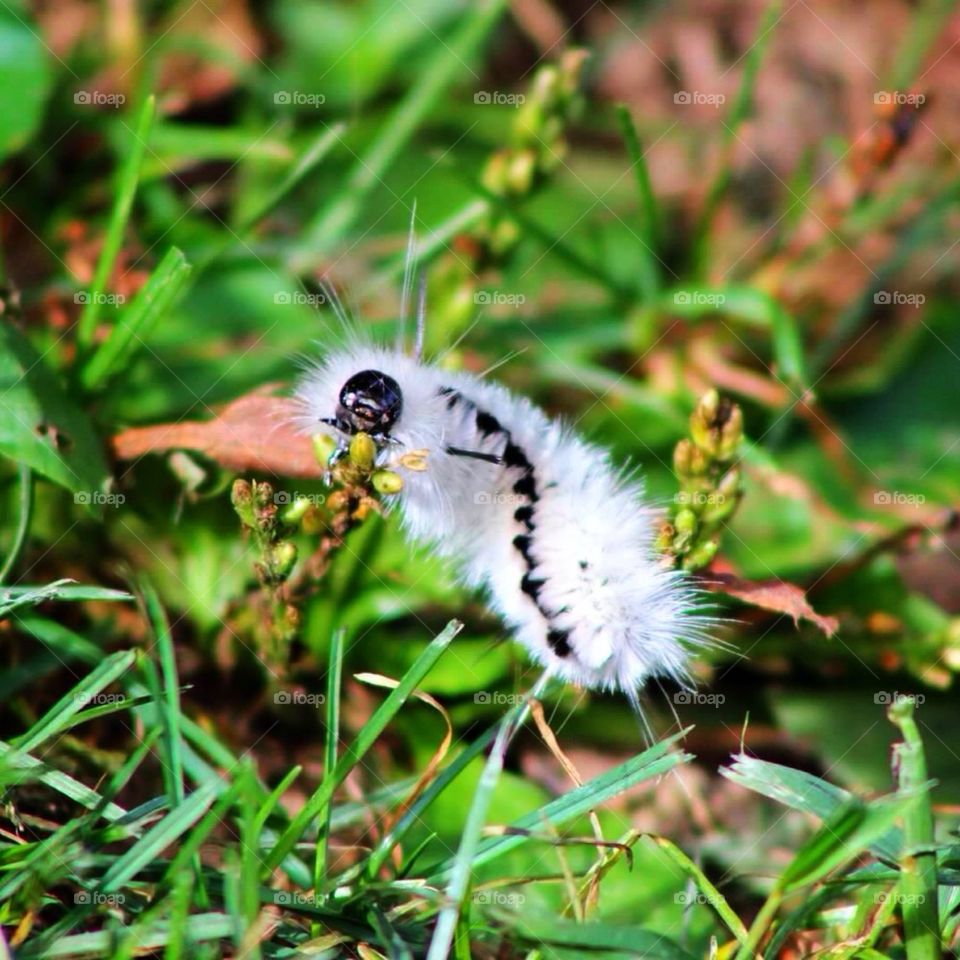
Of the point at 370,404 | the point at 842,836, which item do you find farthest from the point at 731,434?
the point at 842,836

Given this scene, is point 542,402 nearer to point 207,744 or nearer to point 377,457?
point 377,457

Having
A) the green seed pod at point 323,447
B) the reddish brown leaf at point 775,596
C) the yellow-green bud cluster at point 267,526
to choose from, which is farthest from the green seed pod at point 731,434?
the yellow-green bud cluster at point 267,526

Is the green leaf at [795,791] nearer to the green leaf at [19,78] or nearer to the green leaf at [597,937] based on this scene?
the green leaf at [597,937]

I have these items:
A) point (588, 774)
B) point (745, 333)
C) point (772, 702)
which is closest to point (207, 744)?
point (588, 774)

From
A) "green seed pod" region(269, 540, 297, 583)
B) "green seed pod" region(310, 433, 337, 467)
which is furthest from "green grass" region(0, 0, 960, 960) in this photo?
"green seed pod" region(310, 433, 337, 467)

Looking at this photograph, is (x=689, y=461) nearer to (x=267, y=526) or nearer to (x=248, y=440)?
(x=267, y=526)

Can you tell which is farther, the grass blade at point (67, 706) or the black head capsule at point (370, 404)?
the black head capsule at point (370, 404)
